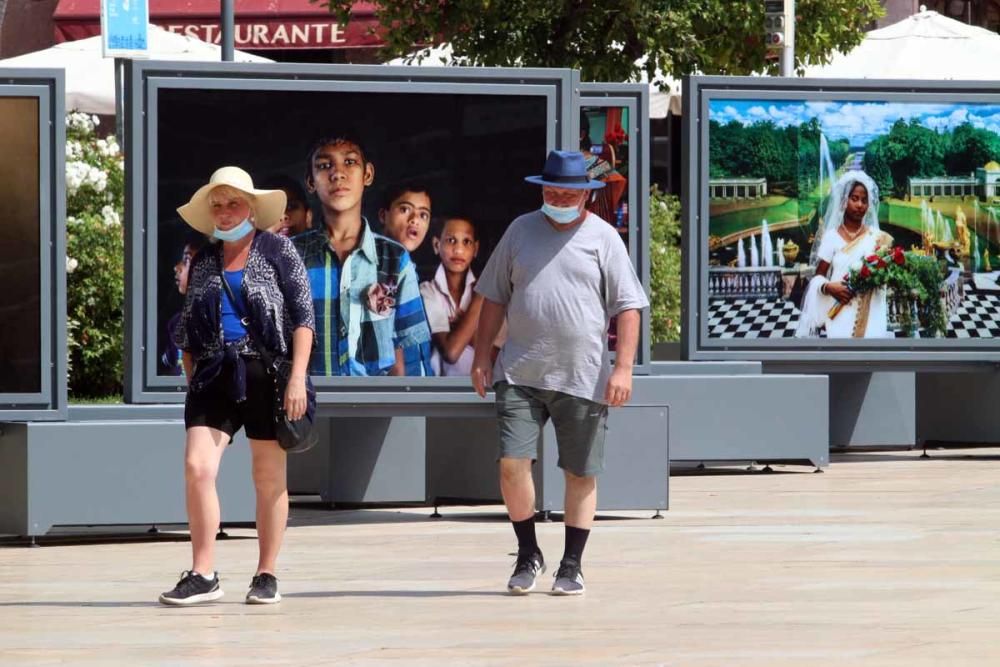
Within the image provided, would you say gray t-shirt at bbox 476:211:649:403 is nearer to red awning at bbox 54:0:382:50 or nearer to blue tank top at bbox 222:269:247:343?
blue tank top at bbox 222:269:247:343

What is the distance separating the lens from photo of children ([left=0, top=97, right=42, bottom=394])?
11812 millimetres

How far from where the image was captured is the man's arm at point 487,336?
31.8ft

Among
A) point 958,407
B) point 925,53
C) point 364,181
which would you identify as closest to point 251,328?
point 364,181

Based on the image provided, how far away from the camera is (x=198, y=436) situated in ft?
30.0

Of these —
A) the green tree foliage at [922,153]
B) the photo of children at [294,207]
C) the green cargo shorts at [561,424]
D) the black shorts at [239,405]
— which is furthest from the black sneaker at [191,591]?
the green tree foliage at [922,153]

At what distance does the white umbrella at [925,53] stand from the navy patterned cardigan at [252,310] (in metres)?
15.2

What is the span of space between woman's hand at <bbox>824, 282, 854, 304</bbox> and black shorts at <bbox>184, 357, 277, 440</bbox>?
779cm

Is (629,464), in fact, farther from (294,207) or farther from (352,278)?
(294,207)

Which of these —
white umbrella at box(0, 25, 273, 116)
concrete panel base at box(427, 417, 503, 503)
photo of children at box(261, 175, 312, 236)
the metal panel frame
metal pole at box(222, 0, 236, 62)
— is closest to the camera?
photo of children at box(261, 175, 312, 236)

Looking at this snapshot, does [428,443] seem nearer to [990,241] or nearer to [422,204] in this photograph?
[422,204]

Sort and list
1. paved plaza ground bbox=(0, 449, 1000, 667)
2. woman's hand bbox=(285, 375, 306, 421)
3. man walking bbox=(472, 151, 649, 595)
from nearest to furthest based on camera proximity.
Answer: paved plaza ground bbox=(0, 449, 1000, 667) < woman's hand bbox=(285, 375, 306, 421) < man walking bbox=(472, 151, 649, 595)

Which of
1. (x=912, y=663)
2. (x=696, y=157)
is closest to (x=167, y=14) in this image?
(x=696, y=157)

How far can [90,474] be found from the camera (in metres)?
11.7

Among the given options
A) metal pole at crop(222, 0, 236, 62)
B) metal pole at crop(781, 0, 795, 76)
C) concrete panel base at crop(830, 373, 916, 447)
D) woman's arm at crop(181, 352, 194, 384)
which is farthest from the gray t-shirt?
metal pole at crop(781, 0, 795, 76)
